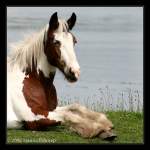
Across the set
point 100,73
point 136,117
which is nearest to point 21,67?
point 100,73

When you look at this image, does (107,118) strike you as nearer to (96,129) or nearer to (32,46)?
(96,129)

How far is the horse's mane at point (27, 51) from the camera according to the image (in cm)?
753

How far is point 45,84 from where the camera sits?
24.8 feet

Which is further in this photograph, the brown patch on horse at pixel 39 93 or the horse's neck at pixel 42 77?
the horse's neck at pixel 42 77

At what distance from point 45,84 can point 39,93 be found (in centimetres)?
11

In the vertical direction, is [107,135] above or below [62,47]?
below

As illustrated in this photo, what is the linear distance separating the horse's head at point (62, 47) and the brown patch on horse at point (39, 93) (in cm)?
20

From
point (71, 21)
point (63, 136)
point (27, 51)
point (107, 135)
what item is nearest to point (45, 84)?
point (27, 51)

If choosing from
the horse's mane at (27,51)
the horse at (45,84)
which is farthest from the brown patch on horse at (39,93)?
the horse's mane at (27,51)

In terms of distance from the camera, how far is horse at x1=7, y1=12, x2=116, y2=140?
7.39 meters

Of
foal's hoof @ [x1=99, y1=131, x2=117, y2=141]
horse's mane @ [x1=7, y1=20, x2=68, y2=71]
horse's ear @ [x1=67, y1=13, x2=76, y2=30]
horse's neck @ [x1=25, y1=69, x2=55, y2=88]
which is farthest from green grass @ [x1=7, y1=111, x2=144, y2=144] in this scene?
horse's ear @ [x1=67, y1=13, x2=76, y2=30]

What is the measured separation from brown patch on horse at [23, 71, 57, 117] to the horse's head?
0.67 feet

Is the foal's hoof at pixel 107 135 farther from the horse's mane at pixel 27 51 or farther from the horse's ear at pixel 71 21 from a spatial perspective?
the horse's ear at pixel 71 21

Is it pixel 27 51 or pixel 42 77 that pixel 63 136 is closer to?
pixel 42 77
